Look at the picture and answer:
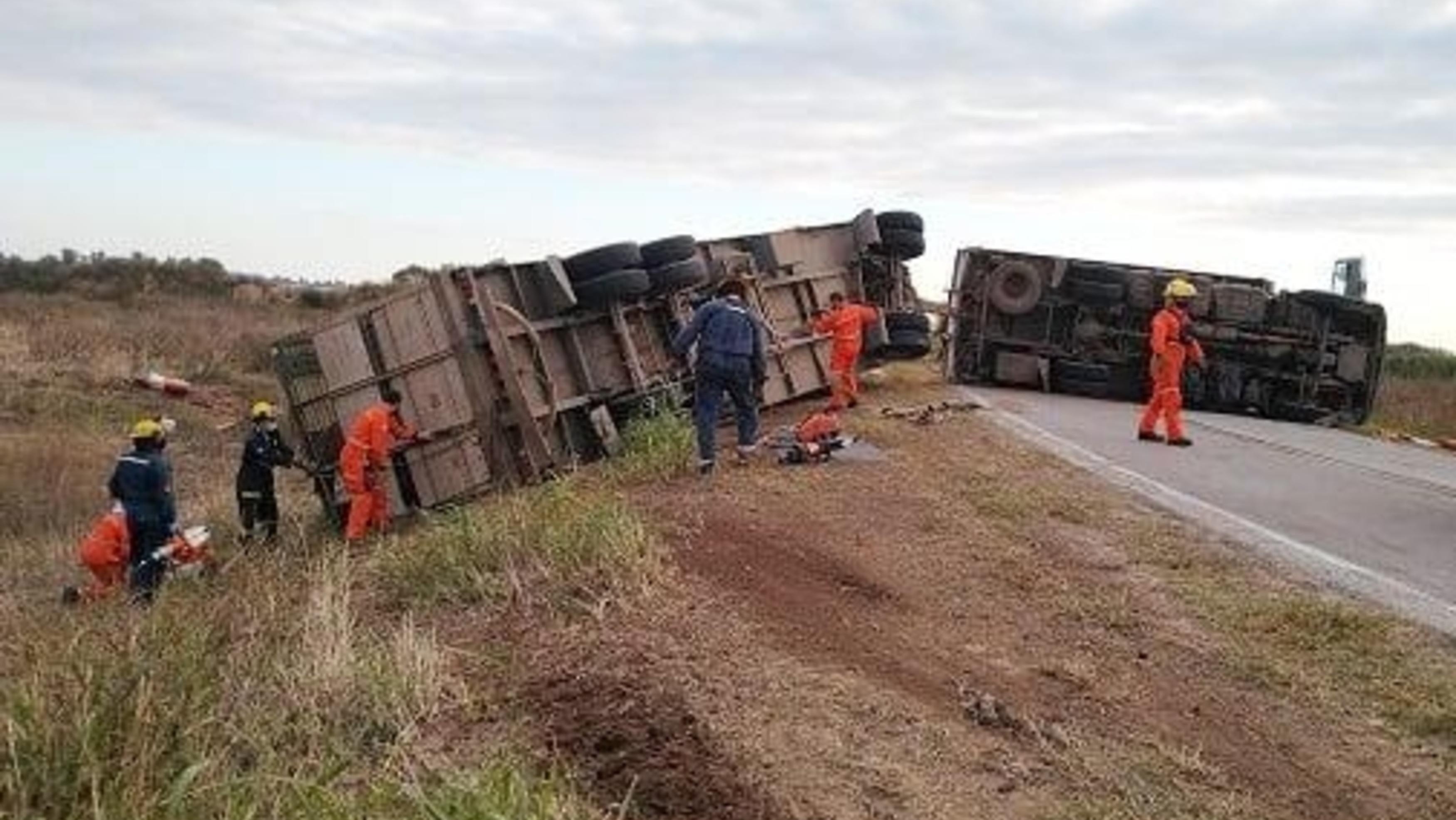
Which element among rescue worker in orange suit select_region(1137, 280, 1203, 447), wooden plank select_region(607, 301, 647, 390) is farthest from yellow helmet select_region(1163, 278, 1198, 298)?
wooden plank select_region(607, 301, 647, 390)

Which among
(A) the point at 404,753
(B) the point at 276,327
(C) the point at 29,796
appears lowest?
(B) the point at 276,327

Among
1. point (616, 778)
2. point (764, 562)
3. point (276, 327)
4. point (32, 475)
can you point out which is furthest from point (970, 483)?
point (276, 327)

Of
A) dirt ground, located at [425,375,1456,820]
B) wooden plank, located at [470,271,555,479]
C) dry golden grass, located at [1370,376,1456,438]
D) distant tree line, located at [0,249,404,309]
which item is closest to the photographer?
dirt ground, located at [425,375,1456,820]

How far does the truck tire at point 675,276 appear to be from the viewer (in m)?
14.8

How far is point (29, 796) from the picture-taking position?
4.22m

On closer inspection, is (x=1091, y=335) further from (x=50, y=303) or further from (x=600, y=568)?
(x=50, y=303)

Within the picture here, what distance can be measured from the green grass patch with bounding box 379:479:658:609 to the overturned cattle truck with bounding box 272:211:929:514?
4694 mm

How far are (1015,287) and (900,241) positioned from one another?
2.59 metres

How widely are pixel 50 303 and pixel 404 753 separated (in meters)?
51.1

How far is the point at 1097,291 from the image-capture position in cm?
2070

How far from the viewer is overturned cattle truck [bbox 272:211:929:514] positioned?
43.9 feet

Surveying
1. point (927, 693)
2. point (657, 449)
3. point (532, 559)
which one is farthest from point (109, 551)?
point (927, 693)

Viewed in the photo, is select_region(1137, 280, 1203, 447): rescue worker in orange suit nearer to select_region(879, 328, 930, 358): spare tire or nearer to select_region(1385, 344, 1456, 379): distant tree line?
select_region(879, 328, 930, 358): spare tire

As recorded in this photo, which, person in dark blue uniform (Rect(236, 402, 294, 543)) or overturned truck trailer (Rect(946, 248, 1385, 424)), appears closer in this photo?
person in dark blue uniform (Rect(236, 402, 294, 543))
